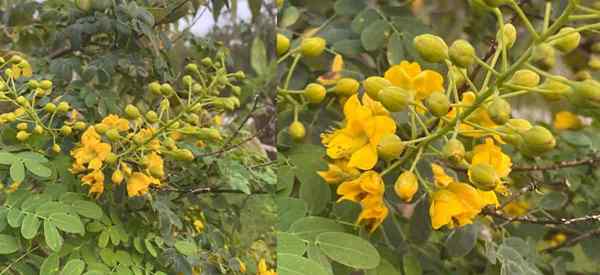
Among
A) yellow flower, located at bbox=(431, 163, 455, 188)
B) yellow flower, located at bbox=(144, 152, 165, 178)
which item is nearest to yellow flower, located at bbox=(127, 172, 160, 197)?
yellow flower, located at bbox=(144, 152, 165, 178)

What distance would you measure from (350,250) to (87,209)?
25cm

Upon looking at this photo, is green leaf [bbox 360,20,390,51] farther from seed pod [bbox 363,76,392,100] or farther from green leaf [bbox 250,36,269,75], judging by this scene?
seed pod [bbox 363,76,392,100]

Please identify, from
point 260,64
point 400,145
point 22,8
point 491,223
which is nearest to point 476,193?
point 400,145

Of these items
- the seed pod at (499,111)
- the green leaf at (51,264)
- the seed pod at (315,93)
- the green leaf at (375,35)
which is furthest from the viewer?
the green leaf at (375,35)

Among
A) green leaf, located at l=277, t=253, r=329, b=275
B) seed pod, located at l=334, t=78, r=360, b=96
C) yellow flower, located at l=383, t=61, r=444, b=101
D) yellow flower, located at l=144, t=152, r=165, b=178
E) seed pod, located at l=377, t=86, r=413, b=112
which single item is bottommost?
green leaf, located at l=277, t=253, r=329, b=275

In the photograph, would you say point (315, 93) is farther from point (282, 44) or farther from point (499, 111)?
point (499, 111)

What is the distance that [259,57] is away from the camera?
81 centimetres

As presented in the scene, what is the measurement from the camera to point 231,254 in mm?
755

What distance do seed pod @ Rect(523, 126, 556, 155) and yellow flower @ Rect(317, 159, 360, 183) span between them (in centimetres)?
18

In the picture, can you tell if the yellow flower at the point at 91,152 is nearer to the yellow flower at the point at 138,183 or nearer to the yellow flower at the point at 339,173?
the yellow flower at the point at 138,183

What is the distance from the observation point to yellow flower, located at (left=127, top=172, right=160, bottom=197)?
639mm

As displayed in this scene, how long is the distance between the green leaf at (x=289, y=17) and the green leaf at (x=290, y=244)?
0.27 meters

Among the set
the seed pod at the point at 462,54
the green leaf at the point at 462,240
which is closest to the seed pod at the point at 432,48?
the seed pod at the point at 462,54

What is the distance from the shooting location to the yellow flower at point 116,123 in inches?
25.7
